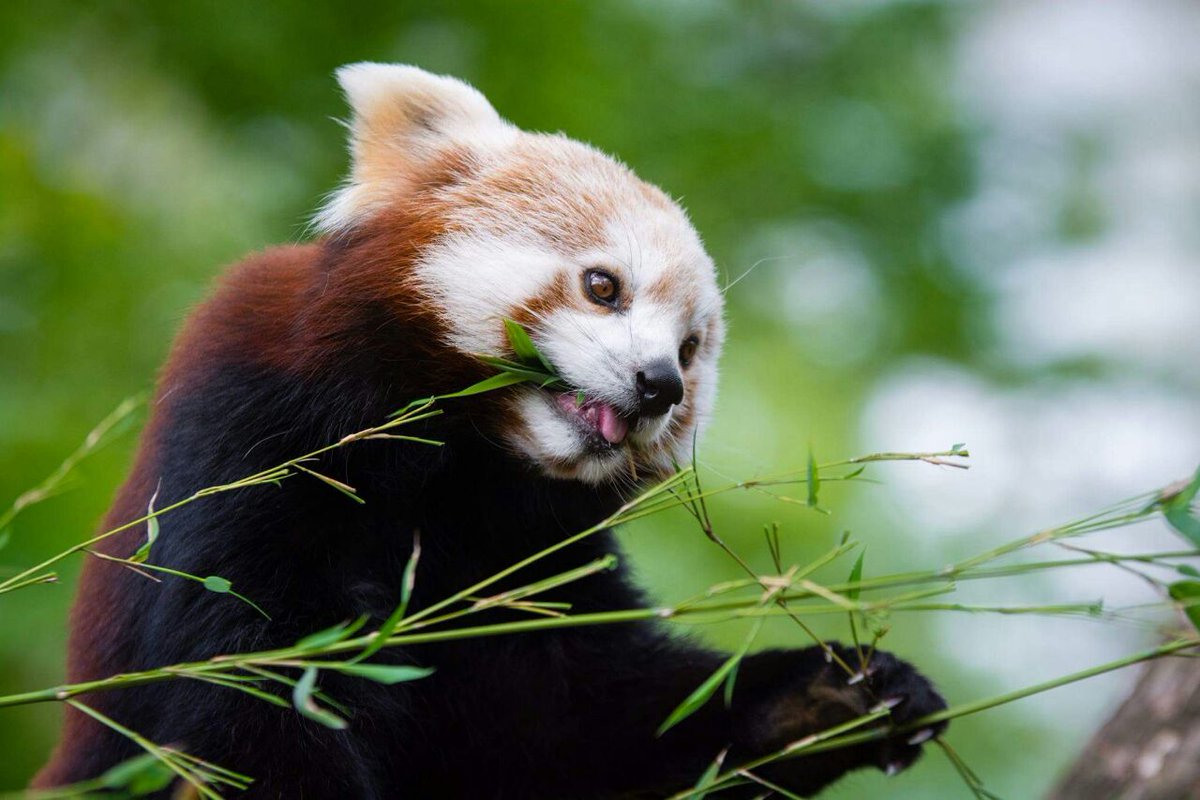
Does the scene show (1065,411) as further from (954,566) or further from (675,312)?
(954,566)

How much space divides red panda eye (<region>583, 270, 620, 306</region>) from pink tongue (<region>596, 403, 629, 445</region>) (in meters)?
0.29

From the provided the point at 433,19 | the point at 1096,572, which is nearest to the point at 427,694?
the point at 433,19

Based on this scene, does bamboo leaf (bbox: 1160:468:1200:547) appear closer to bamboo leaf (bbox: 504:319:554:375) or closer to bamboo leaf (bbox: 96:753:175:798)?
bamboo leaf (bbox: 504:319:554:375)

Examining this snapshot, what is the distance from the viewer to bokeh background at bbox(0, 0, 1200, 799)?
16.6 feet

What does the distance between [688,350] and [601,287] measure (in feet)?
1.27

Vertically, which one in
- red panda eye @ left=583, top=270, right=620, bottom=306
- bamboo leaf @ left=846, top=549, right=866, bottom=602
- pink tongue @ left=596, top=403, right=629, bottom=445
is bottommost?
bamboo leaf @ left=846, top=549, right=866, bottom=602

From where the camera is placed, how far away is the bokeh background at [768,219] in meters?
5.06

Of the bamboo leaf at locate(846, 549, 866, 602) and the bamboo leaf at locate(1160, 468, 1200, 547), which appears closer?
the bamboo leaf at locate(1160, 468, 1200, 547)

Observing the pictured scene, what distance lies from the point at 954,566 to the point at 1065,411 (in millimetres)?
5667

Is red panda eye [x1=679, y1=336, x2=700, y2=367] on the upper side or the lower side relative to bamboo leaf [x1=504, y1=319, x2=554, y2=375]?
lower

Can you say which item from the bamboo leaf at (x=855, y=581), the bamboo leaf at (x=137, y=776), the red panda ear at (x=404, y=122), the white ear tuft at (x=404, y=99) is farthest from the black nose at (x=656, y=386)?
the bamboo leaf at (x=137, y=776)

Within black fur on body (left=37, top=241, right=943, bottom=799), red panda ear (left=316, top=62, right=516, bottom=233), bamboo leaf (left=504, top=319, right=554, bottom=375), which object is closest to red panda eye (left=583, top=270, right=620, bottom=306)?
bamboo leaf (left=504, top=319, right=554, bottom=375)

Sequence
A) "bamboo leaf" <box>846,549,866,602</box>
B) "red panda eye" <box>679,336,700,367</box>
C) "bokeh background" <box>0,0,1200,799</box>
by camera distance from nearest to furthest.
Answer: "bamboo leaf" <box>846,549,866,602</box> < "red panda eye" <box>679,336,700,367</box> < "bokeh background" <box>0,0,1200,799</box>

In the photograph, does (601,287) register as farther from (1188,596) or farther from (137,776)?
(137,776)
